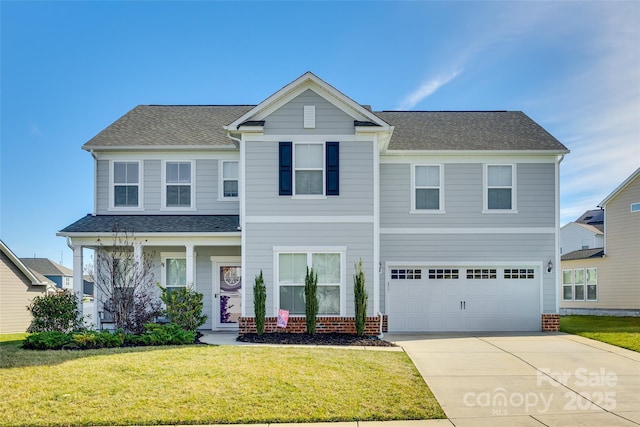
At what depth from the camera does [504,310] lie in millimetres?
16672

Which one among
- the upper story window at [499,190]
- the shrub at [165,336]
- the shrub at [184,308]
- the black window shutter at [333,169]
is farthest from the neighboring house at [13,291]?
the upper story window at [499,190]

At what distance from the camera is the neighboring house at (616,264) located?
76.0ft

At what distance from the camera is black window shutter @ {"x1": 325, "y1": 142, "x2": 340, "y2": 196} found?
14758mm

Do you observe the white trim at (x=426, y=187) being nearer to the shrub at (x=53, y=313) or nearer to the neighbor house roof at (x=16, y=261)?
the shrub at (x=53, y=313)

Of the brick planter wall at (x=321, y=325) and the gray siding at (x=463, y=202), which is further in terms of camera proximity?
the gray siding at (x=463, y=202)

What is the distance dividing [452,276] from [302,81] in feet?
25.3

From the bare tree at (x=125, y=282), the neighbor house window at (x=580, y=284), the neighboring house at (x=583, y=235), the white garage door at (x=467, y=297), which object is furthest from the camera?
the neighboring house at (x=583, y=235)

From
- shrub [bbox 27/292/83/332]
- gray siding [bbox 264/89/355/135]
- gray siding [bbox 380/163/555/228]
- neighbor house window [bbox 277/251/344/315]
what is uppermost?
gray siding [bbox 264/89/355/135]

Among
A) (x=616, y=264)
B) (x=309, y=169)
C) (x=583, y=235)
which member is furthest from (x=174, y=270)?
(x=583, y=235)

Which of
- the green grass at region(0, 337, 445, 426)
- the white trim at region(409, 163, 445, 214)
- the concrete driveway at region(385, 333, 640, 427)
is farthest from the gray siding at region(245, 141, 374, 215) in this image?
the green grass at region(0, 337, 445, 426)

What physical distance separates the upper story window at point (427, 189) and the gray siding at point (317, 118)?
3.22m

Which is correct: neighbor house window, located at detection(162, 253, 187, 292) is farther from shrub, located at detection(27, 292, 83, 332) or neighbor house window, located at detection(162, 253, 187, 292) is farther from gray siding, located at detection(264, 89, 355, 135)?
gray siding, located at detection(264, 89, 355, 135)

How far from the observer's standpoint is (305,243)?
14.7 meters

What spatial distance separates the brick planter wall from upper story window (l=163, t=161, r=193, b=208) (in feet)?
16.1
